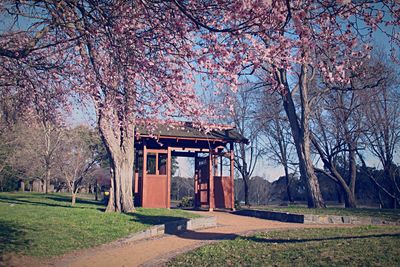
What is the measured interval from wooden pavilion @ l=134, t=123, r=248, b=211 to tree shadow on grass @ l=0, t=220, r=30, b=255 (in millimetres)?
8616

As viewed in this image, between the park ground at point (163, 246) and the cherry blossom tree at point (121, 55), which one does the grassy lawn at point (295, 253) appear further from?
the cherry blossom tree at point (121, 55)

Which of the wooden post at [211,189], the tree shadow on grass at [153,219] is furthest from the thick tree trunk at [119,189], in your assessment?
the wooden post at [211,189]

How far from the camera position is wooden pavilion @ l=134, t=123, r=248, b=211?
18.5m

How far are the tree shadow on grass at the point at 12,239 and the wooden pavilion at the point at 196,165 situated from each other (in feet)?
28.3

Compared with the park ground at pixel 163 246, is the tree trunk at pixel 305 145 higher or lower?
higher

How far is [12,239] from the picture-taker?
7.83m

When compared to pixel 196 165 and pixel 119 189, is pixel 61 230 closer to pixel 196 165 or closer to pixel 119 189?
pixel 119 189

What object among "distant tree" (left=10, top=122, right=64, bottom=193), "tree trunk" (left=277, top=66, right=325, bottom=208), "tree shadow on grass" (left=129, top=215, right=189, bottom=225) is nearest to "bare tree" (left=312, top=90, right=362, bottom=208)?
"tree trunk" (left=277, top=66, right=325, bottom=208)

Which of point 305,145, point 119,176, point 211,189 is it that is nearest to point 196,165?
point 211,189

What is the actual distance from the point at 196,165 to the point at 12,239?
46.3 feet

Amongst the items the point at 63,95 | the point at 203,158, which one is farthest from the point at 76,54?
the point at 203,158

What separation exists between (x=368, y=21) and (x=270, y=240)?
5364 mm

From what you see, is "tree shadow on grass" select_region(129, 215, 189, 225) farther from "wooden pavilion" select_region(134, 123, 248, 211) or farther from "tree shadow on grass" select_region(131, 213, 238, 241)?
"wooden pavilion" select_region(134, 123, 248, 211)

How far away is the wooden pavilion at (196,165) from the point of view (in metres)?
18.5
